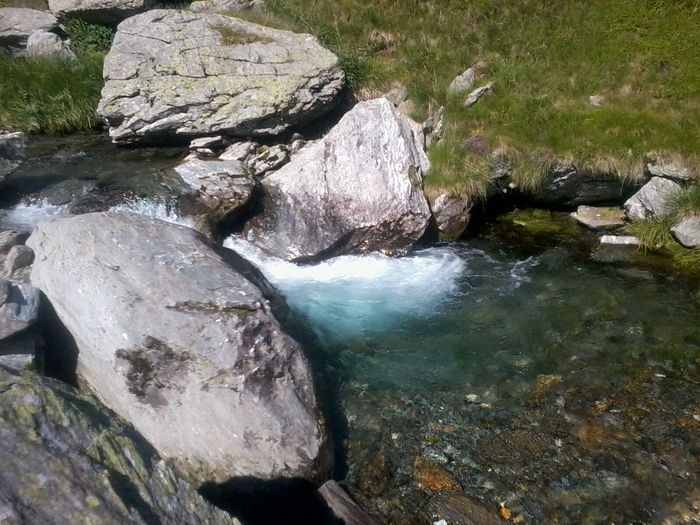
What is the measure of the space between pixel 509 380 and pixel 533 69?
31.8 ft

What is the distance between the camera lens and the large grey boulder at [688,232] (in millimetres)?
10078

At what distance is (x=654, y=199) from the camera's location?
35.3 feet

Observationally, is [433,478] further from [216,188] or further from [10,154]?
[10,154]

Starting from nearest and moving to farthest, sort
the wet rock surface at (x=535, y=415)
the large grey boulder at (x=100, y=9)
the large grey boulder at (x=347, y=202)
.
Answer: the wet rock surface at (x=535, y=415)
the large grey boulder at (x=347, y=202)
the large grey boulder at (x=100, y=9)

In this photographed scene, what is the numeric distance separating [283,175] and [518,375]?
6.45m

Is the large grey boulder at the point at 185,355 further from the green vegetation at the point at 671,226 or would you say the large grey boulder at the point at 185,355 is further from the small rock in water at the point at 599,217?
the small rock in water at the point at 599,217

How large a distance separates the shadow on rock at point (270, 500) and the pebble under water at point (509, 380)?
54 cm

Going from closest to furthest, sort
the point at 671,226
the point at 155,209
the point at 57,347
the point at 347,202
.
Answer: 1. the point at 57,347
2. the point at 155,209
3. the point at 671,226
4. the point at 347,202

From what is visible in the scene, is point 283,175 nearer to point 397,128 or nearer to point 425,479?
point 397,128

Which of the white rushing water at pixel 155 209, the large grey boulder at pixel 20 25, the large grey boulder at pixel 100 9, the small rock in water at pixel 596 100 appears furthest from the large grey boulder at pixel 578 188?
the large grey boulder at pixel 20 25

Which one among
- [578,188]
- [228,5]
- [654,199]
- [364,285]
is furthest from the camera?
[228,5]

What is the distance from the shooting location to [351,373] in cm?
750

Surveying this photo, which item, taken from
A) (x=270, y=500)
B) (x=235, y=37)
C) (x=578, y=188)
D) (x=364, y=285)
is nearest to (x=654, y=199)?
(x=578, y=188)

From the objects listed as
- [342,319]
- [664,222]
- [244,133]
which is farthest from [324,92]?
[664,222]
